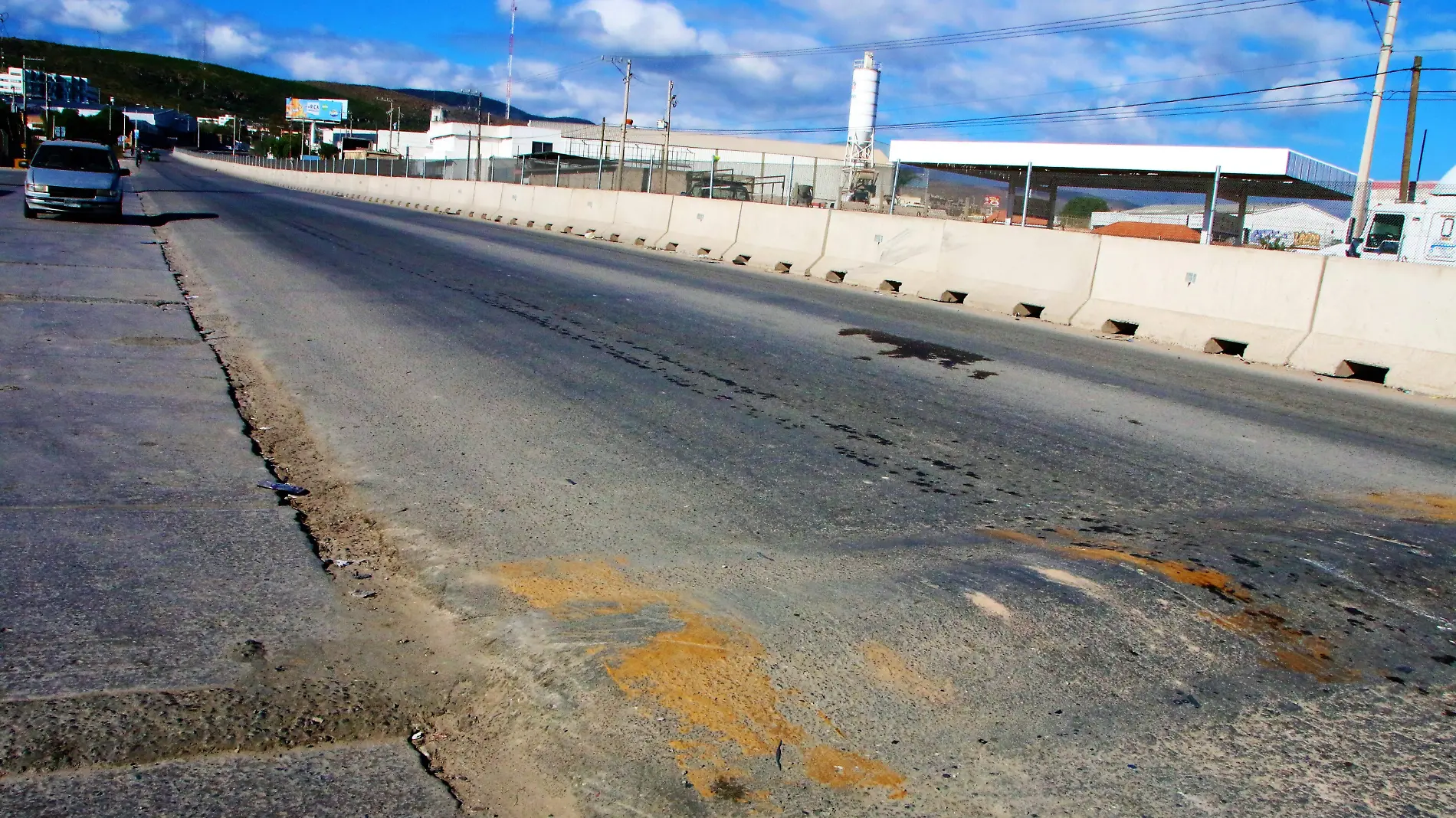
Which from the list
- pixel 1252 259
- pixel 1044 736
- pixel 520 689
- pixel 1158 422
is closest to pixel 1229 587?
pixel 1044 736

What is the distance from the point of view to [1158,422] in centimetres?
799

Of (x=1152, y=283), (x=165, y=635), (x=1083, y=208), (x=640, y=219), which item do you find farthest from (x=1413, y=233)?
(x=165, y=635)

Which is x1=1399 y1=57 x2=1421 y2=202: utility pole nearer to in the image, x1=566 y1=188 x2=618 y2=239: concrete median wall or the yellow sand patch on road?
x1=566 y1=188 x2=618 y2=239: concrete median wall

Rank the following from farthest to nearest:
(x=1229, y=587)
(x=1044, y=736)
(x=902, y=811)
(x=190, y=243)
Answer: (x=190, y=243), (x=1229, y=587), (x=1044, y=736), (x=902, y=811)

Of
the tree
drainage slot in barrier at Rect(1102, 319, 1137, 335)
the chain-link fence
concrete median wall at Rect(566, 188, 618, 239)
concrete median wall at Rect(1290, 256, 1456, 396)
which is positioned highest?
the chain-link fence

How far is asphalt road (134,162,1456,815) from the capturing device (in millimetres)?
3043

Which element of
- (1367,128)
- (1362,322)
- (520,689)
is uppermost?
(1367,128)

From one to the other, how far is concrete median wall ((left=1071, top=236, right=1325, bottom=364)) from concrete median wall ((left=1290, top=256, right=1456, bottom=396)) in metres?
0.23

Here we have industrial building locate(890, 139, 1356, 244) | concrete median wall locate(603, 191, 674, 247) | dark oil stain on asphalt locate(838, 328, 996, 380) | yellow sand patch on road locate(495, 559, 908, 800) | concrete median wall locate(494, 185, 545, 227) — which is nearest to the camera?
yellow sand patch on road locate(495, 559, 908, 800)

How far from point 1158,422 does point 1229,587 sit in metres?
3.72

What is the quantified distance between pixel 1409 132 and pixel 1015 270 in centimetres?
3265

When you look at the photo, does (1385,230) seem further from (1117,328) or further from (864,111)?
(864,111)

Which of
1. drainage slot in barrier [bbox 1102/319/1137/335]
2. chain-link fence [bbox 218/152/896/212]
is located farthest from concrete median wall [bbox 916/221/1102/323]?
chain-link fence [bbox 218/152/896/212]

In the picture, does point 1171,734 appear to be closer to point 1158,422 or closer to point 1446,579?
point 1446,579
